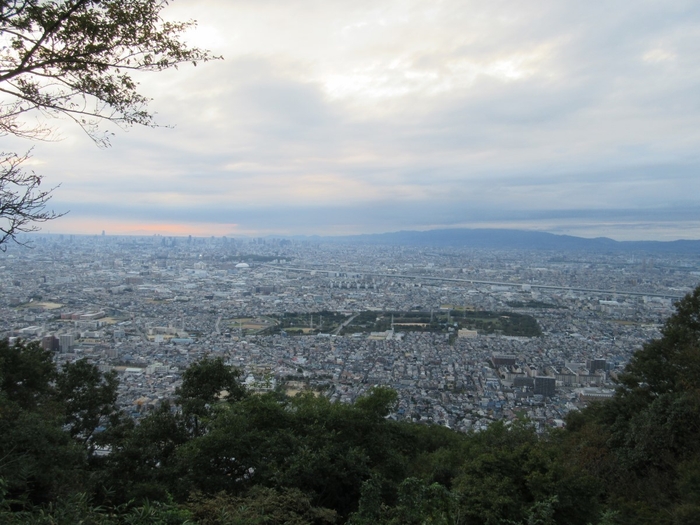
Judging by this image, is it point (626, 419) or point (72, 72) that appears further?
point (626, 419)

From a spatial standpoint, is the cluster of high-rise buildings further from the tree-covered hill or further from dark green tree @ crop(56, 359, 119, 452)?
the tree-covered hill

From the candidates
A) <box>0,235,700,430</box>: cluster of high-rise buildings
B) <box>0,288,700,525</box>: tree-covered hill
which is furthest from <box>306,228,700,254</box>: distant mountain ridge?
<box>0,288,700,525</box>: tree-covered hill

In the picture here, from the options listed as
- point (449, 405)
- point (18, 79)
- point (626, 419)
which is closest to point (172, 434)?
point (18, 79)

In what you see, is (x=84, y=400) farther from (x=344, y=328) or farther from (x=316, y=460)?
(x=344, y=328)

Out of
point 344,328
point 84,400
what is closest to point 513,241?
point 344,328

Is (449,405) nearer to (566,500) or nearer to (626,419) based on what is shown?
(626,419)

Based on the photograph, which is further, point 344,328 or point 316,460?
point 344,328

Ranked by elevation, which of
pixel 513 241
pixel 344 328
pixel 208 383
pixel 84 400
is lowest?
pixel 344 328
